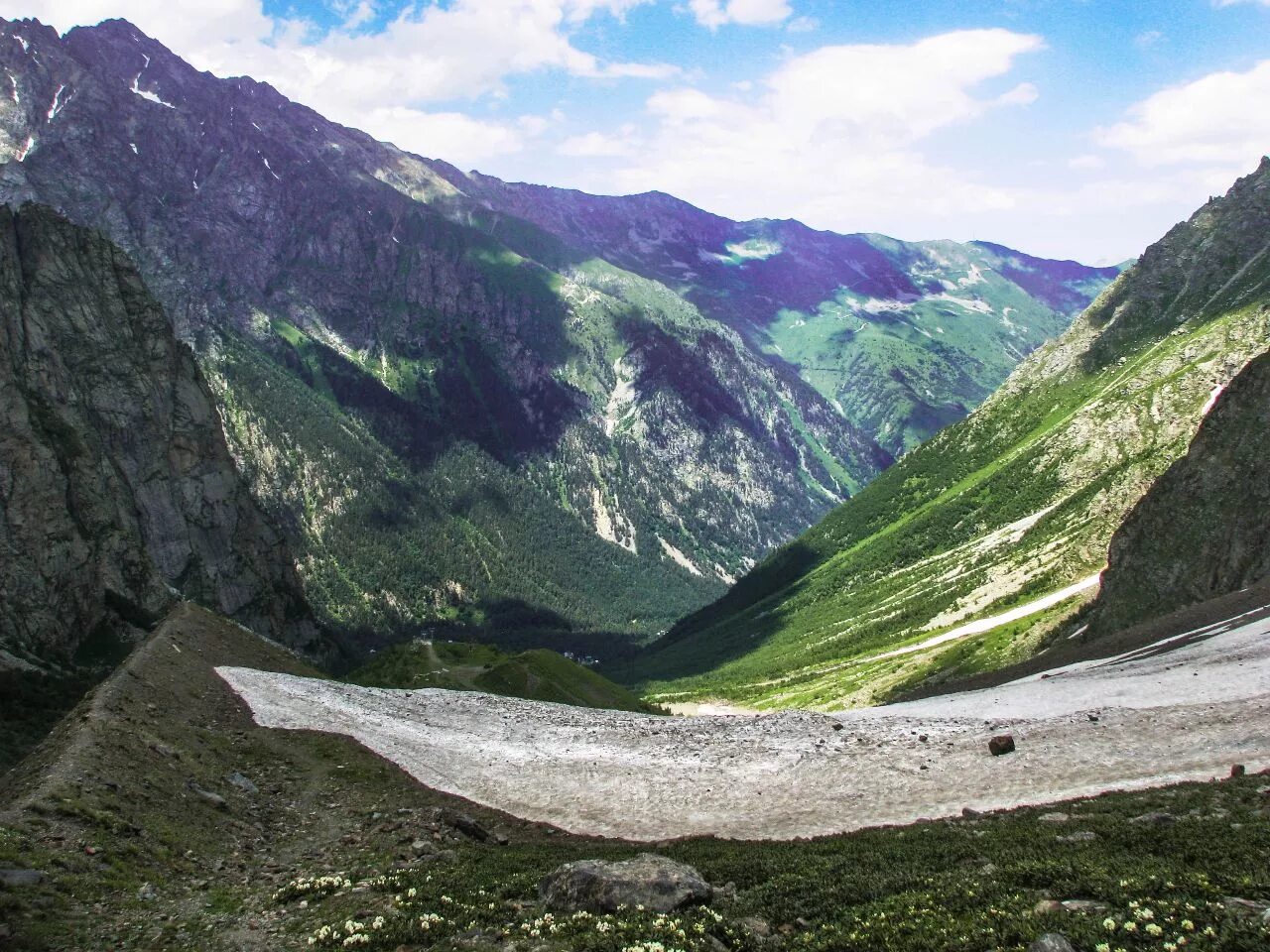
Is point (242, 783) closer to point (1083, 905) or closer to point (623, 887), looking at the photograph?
point (623, 887)

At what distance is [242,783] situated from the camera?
3762cm

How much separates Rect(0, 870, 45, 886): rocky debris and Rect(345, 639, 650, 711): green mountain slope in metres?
56.4

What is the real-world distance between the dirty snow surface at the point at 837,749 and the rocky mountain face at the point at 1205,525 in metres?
31.0

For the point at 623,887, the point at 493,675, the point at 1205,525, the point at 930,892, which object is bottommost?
the point at 493,675

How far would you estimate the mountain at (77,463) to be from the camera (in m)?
98.2

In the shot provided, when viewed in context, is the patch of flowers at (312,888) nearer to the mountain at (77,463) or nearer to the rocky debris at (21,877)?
the rocky debris at (21,877)

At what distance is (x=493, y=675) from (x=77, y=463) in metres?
70.7

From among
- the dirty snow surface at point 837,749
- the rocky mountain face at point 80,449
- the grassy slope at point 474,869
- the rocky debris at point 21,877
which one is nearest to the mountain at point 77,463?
the rocky mountain face at point 80,449

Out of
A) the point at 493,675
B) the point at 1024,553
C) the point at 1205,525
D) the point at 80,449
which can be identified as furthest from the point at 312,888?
the point at 1024,553

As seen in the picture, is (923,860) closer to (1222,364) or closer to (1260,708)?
(1260,708)

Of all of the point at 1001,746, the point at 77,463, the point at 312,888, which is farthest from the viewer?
the point at 77,463

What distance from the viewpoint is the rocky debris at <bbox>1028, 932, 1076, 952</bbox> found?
1800cm

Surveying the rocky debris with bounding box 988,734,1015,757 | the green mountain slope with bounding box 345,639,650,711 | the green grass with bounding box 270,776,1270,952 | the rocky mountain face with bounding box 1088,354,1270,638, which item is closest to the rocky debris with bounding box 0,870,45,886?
the green grass with bounding box 270,776,1270,952

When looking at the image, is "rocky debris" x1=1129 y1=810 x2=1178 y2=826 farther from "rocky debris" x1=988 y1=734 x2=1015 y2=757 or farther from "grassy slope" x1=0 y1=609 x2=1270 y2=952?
"rocky debris" x1=988 y1=734 x2=1015 y2=757
